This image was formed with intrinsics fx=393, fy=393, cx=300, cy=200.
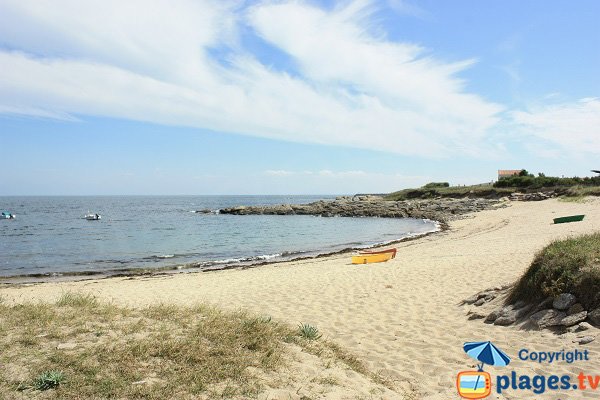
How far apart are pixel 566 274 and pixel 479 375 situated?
3.17 m

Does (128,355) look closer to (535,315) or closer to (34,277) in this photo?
(535,315)

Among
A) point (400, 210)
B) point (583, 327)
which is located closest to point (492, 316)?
point (583, 327)

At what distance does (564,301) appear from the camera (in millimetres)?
7262

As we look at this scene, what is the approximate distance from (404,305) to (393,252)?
945 cm

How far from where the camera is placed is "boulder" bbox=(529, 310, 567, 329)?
7062 mm

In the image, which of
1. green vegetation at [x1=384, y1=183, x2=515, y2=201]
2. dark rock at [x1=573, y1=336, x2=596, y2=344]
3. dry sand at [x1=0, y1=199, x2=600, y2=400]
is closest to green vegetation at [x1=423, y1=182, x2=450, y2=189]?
green vegetation at [x1=384, y1=183, x2=515, y2=201]

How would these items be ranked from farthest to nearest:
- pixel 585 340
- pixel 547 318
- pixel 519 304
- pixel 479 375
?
pixel 519 304
pixel 547 318
pixel 585 340
pixel 479 375

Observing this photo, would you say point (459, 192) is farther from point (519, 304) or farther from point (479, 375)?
point (479, 375)

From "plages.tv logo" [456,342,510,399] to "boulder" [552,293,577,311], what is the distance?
6.39ft

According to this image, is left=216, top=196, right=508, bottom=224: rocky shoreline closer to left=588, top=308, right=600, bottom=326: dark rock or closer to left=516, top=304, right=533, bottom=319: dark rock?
left=516, top=304, right=533, bottom=319: dark rock

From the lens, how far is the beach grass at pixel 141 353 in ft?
14.6

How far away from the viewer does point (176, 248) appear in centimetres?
3045

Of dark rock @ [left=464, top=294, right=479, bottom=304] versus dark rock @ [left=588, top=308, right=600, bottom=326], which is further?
dark rock @ [left=464, top=294, right=479, bottom=304]

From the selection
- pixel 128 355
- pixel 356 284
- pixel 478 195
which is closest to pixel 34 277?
pixel 356 284
